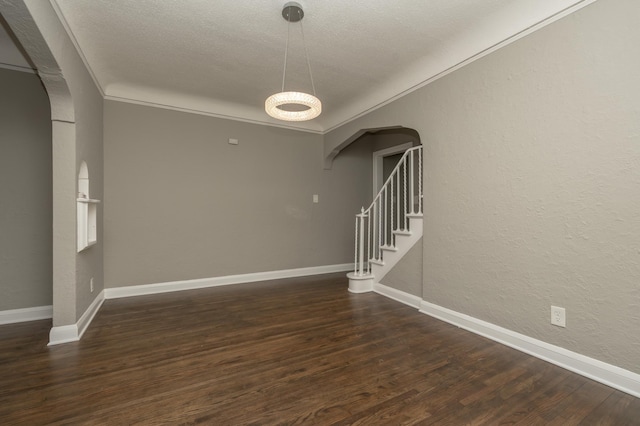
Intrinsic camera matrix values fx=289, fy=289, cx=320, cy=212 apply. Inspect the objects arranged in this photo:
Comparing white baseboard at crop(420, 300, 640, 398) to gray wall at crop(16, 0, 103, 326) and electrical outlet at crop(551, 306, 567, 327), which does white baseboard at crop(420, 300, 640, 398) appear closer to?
electrical outlet at crop(551, 306, 567, 327)

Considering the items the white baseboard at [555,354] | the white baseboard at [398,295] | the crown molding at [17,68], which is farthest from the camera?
the white baseboard at [398,295]

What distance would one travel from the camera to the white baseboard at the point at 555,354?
180cm

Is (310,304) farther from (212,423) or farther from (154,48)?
(154,48)

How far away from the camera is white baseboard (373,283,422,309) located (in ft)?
11.0

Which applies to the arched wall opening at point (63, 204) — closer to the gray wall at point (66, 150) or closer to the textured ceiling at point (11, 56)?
the gray wall at point (66, 150)

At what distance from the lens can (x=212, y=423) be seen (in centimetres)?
150

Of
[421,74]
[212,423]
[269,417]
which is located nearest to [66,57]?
[212,423]

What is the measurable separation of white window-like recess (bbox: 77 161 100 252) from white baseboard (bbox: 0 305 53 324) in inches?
35.1

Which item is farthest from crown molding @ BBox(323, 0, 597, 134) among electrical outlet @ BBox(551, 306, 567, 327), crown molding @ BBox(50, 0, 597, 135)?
Answer: electrical outlet @ BBox(551, 306, 567, 327)

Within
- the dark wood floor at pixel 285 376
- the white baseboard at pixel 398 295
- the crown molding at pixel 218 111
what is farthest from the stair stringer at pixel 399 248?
the crown molding at pixel 218 111

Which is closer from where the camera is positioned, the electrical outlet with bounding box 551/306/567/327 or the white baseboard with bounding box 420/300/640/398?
the white baseboard with bounding box 420/300/640/398

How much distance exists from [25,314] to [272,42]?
12.1ft

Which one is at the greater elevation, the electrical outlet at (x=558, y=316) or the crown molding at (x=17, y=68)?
the crown molding at (x=17, y=68)

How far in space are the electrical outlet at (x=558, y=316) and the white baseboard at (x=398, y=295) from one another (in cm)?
130
